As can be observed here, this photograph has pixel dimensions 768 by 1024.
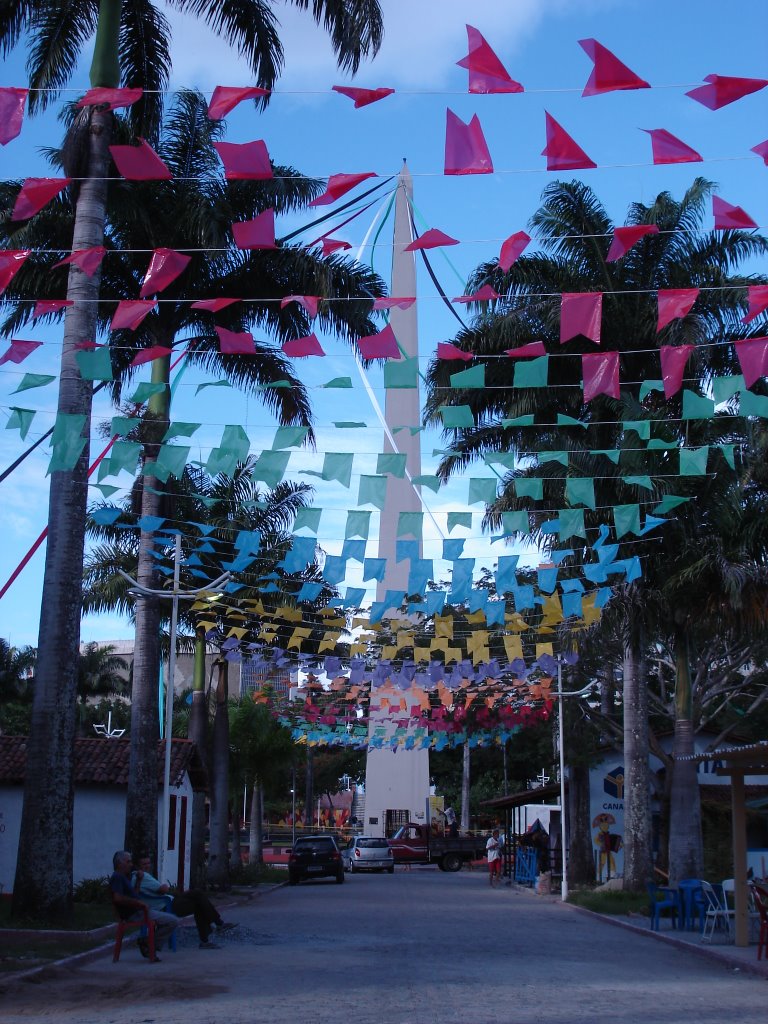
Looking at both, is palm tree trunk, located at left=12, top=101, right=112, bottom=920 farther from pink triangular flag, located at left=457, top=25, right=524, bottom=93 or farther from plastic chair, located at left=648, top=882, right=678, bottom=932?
plastic chair, located at left=648, top=882, right=678, bottom=932

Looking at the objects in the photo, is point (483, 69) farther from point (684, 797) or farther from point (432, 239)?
point (684, 797)

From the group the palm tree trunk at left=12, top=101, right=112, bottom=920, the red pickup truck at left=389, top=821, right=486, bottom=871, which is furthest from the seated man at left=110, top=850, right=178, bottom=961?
the red pickup truck at left=389, top=821, right=486, bottom=871

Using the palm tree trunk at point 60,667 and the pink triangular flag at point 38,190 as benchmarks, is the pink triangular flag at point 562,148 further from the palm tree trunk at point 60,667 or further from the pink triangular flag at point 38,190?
the palm tree trunk at point 60,667

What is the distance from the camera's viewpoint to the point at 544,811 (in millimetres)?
42438

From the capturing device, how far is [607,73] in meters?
8.68

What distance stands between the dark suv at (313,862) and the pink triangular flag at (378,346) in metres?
26.1

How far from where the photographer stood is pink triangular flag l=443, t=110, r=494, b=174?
9.84 metres

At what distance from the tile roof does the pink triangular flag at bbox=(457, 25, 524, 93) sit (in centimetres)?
1861

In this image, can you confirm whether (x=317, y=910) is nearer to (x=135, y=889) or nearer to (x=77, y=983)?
(x=135, y=889)

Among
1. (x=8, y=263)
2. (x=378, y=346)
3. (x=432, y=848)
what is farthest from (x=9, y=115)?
(x=432, y=848)

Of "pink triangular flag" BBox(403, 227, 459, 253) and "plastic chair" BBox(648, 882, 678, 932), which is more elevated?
"pink triangular flag" BBox(403, 227, 459, 253)

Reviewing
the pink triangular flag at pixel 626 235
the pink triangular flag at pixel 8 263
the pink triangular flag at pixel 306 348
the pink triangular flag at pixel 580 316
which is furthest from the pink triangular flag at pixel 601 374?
the pink triangular flag at pixel 8 263

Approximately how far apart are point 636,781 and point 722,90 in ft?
59.3

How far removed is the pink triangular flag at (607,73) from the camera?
8609 mm
